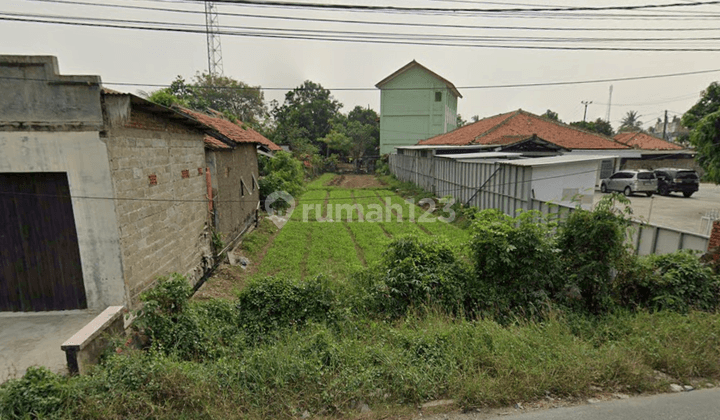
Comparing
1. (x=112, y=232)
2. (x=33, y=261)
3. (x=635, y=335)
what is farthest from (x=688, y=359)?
(x=33, y=261)

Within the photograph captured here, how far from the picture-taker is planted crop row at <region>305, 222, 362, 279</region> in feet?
31.6

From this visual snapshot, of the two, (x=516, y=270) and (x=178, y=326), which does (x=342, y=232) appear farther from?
(x=178, y=326)

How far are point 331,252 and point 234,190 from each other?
13.8ft

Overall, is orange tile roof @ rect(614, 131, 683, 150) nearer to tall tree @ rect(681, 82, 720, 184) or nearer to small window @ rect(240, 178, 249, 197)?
tall tree @ rect(681, 82, 720, 184)

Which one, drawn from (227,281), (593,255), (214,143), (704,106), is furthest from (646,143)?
(227,281)

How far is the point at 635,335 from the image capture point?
519 cm

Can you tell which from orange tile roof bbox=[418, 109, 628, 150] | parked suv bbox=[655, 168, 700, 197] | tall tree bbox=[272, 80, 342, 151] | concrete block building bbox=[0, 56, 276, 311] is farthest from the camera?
tall tree bbox=[272, 80, 342, 151]

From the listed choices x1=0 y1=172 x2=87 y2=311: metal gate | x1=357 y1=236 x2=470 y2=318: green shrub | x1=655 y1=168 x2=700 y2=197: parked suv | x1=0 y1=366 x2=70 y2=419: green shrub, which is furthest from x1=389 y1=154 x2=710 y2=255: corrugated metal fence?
x1=655 y1=168 x2=700 y2=197: parked suv

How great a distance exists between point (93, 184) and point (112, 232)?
826 mm

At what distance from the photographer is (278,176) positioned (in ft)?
62.4

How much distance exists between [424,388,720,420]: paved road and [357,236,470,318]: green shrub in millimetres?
2565

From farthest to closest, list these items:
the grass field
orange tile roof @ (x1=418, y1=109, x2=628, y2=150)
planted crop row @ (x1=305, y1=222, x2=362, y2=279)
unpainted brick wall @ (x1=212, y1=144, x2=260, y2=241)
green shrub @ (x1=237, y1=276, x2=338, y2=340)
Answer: orange tile roof @ (x1=418, y1=109, x2=628, y2=150) → unpainted brick wall @ (x1=212, y1=144, x2=260, y2=241) → the grass field → planted crop row @ (x1=305, y1=222, x2=362, y2=279) → green shrub @ (x1=237, y1=276, x2=338, y2=340)

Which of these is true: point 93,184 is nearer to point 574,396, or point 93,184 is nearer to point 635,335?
point 574,396

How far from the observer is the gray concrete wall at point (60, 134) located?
525 centimetres
